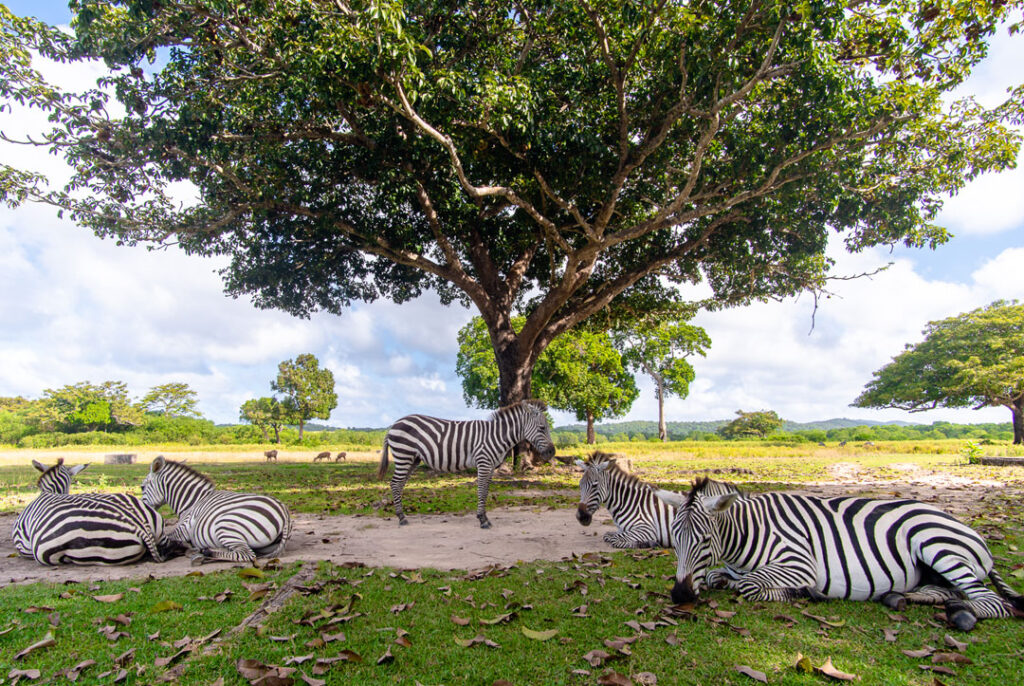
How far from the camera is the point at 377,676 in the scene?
372cm

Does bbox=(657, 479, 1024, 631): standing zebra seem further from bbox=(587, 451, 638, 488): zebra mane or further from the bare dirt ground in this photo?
the bare dirt ground

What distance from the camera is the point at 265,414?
56.6 meters

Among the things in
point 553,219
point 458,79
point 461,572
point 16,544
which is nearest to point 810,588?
point 461,572

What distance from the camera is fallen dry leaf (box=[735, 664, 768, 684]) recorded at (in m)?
3.67

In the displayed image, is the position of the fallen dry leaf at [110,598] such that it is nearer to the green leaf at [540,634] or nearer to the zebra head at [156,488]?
the zebra head at [156,488]

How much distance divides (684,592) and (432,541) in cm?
462

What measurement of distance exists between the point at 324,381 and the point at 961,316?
61.4m

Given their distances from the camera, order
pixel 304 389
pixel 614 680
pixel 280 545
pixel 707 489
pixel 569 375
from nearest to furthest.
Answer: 1. pixel 614 680
2. pixel 707 489
3. pixel 280 545
4. pixel 569 375
5. pixel 304 389

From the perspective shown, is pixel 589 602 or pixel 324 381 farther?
pixel 324 381

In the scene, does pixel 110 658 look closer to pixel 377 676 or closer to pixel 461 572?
pixel 377 676

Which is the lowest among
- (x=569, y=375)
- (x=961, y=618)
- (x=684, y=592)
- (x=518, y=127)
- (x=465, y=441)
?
(x=961, y=618)

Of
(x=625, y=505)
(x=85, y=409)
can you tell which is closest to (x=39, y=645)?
(x=625, y=505)

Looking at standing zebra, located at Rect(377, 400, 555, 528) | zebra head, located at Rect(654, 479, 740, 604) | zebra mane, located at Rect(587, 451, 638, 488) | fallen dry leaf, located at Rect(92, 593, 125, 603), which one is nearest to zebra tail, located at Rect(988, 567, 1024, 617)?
zebra head, located at Rect(654, 479, 740, 604)

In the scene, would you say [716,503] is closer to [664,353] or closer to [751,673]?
[751,673]
